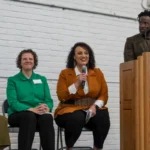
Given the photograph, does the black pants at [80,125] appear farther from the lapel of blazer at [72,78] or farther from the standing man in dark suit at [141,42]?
the standing man in dark suit at [141,42]

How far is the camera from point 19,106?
11.7 feet

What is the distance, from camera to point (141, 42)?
341cm

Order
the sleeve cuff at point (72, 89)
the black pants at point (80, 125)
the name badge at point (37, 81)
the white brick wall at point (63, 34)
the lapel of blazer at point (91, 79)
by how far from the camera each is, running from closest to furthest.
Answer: the black pants at point (80, 125), the sleeve cuff at point (72, 89), the lapel of blazer at point (91, 79), the name badge at point (37, 81), the white brick wall at point (63, 34)

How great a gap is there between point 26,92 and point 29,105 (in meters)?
0.14

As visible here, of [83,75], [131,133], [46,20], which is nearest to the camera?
[131,133]

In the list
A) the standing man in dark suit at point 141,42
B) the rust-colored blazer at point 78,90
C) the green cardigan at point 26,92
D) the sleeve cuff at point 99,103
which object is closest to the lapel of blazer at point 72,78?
the rust-colored blazer at point 78,90

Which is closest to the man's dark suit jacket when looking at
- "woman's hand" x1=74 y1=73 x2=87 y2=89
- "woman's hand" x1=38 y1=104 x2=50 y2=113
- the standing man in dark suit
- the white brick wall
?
the standing man in dark suit

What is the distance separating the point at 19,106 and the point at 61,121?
0.43 metres

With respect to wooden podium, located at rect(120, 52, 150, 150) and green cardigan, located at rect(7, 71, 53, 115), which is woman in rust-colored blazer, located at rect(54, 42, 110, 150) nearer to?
green cardigan, located at rect(7, 71, 53, 115)

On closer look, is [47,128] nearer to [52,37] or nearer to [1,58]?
[1,58]

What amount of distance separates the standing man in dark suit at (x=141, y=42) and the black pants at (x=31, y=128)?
96cm

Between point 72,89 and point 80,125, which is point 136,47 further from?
point 80,125

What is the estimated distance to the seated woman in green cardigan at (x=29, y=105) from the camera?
3.41m

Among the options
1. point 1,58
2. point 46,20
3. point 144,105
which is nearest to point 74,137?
point 144,105
